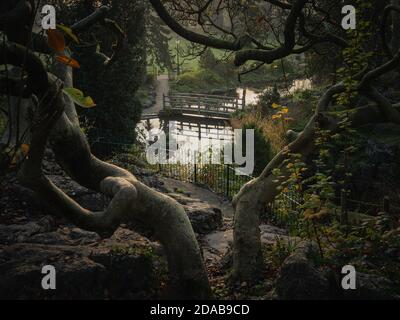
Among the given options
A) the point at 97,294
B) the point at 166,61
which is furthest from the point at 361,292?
the point at 166,61

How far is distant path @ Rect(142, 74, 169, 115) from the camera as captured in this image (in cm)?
3666

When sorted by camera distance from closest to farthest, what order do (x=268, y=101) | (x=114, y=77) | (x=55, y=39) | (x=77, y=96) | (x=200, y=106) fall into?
(x=55, y=39) → (x=77, y=96) → (x=114, y=77) → (x=268, y=101) → (x=200, y=106)

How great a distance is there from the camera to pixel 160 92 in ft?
142

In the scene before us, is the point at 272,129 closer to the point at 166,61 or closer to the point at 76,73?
the point at 76,73

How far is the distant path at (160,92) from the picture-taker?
120ft

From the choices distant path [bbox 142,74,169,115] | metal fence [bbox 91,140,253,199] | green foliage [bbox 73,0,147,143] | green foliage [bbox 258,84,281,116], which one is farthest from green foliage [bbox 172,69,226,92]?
metal fence [bbox 91,140,253,199]

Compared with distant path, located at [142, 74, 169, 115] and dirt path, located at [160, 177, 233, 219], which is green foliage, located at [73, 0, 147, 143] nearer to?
dirt path, located at [160, 177, 233, 219]

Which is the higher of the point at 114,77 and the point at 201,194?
the point at 114,77

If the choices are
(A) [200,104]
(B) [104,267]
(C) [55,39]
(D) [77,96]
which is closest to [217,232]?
(B) [104,267]

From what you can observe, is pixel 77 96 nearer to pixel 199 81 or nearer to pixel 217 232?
pixel 217 232

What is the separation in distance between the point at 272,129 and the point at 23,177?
48.6 ft

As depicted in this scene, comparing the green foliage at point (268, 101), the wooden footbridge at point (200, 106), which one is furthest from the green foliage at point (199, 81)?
the green foliage at point (268, 101)

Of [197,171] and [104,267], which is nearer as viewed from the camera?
[104,267]
